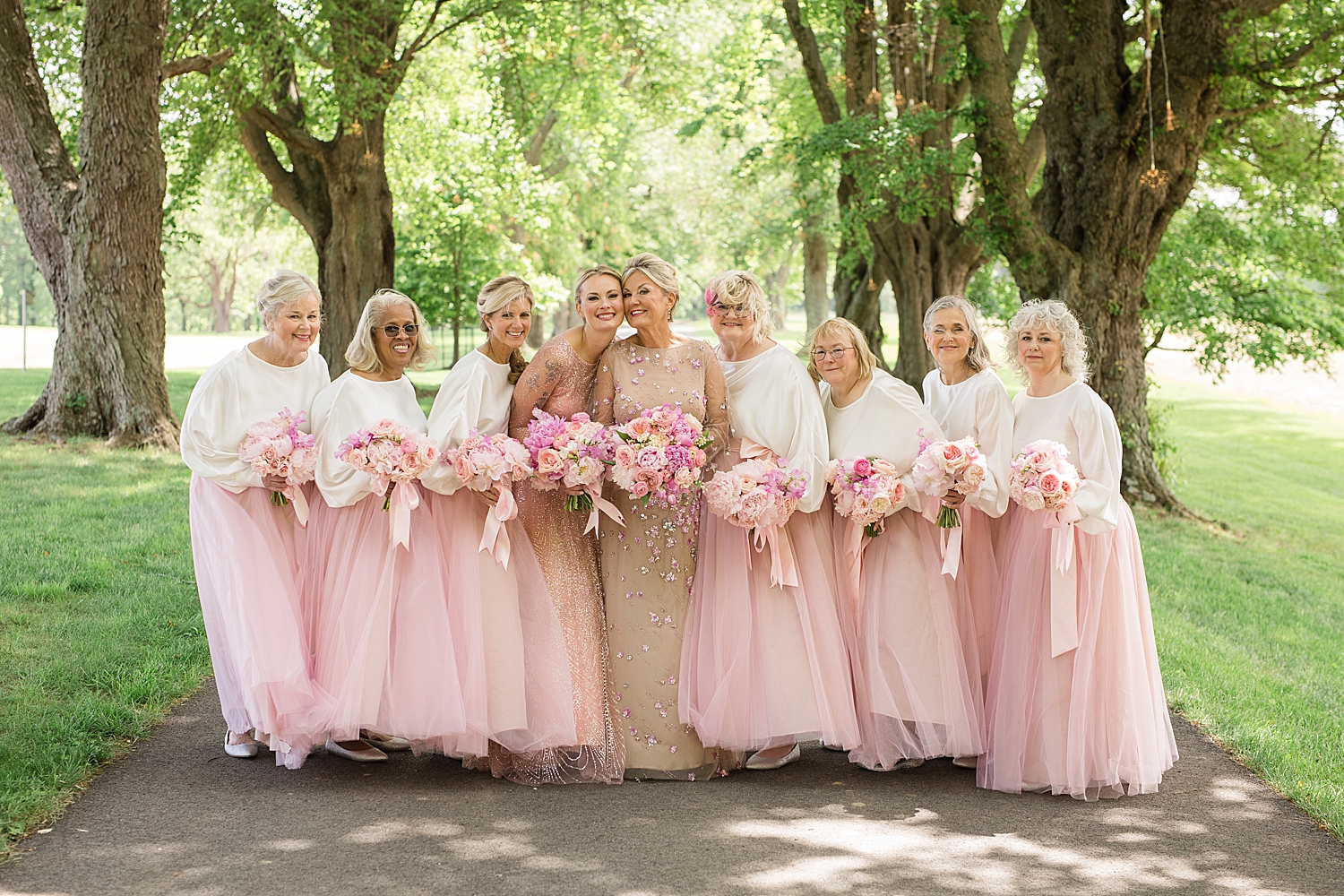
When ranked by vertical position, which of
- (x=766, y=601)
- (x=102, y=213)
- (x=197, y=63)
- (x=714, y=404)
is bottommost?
(x=766, y=601)

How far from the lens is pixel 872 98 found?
16.7m

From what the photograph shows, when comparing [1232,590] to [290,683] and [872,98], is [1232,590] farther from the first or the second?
[290,683]

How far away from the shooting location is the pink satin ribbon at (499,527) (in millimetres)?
5859

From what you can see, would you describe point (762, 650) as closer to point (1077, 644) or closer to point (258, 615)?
point (1077, 644)

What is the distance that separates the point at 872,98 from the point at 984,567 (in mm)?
11632

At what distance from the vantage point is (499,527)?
5.94 metres

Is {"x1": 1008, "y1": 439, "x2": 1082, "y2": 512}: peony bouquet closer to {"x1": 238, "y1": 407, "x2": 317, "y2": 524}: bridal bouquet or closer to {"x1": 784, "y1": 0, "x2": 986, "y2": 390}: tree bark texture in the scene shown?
{"x1": 238, "y1": 407, "x2": 317, "y2": 524}: bridal bouquet

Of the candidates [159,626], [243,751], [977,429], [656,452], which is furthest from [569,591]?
[159,626]

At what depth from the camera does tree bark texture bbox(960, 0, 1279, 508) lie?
43.9 ft

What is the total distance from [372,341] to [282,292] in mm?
529

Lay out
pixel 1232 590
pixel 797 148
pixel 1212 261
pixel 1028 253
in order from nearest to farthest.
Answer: pixel 1232 590 < pixel 1028 253 < pixel 797 148 < pixel 1212 261

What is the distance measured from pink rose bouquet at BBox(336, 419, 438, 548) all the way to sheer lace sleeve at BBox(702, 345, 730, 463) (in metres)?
1.43

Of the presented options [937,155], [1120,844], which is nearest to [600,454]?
[1120,844]

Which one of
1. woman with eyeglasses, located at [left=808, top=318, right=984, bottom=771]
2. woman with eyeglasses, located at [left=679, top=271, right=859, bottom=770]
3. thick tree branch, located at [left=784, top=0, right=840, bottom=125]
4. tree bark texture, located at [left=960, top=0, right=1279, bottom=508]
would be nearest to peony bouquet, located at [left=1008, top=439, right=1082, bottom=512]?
woman with eyeglasses, located at [left=808, top=318, right=984, bottom=771]
